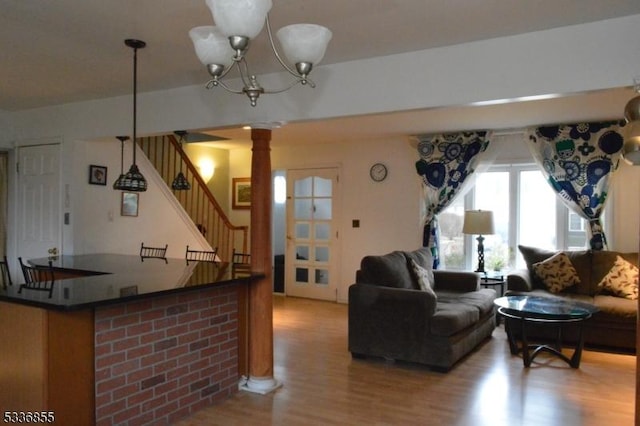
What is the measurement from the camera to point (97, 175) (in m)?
5.01

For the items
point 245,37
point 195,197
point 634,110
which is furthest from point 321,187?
point 245,37

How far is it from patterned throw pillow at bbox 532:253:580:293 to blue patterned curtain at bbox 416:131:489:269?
140cm

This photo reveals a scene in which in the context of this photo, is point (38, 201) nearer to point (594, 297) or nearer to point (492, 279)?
point (492, 279)

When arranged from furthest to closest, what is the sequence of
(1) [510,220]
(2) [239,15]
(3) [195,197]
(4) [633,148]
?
(3) [195,197] → (1) [510,220] → (4) [633,148] → (2) [239,15]

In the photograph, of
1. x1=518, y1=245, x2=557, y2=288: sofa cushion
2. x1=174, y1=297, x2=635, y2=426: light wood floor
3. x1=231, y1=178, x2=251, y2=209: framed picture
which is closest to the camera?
x1=174, y1=297, x2=635, y2=426: light wood floor

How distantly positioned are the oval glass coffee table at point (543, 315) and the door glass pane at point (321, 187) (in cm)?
340

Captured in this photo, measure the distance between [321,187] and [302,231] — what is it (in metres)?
0.77

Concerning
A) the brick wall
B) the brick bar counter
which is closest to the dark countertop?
the brick bar counter

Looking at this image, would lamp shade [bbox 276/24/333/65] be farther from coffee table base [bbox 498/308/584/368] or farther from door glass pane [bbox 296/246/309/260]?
door glass pane [bbox 296/246/309/260]

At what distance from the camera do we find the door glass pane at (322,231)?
7.41 m

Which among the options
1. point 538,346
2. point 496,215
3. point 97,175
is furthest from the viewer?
point 496,215

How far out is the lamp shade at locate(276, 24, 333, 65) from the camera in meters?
1.94

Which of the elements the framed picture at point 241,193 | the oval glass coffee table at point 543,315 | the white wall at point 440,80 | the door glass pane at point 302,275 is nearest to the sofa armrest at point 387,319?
the oval glass coffee table at point 543,315

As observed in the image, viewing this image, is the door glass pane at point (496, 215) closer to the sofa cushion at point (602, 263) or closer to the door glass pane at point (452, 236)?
the door glass pane at point (452, 236)
